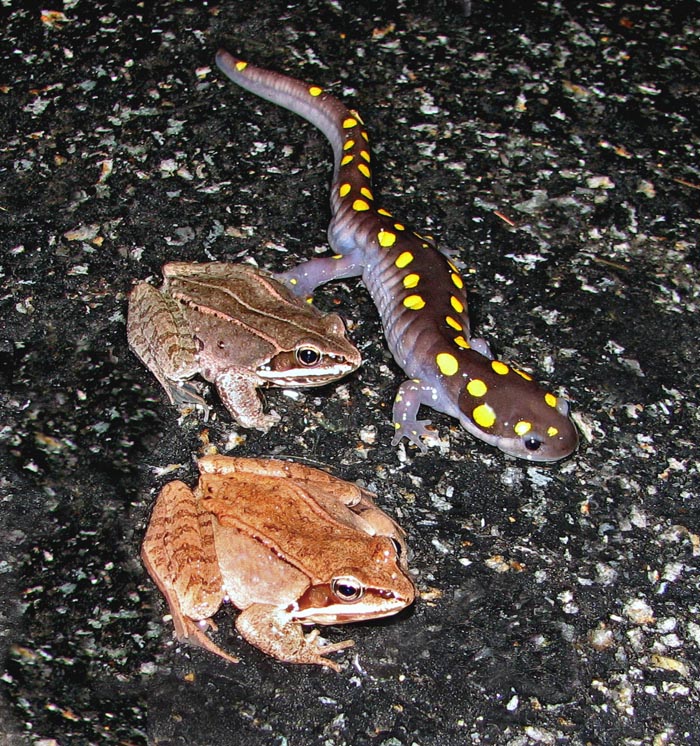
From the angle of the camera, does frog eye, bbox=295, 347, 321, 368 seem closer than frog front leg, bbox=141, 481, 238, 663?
No

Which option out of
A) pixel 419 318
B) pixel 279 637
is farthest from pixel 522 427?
pixel 279 637

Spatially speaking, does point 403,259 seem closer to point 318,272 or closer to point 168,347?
point 318,272

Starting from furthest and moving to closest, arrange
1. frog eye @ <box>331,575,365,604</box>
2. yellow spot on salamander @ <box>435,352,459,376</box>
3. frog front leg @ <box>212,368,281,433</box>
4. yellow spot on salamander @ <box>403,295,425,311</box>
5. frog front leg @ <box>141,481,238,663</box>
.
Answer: yellow spot on salamander @ <box>403,295,425,311</box>, yellow spot on salamander @ <box>435,352,459,376</box>, frog front leg @ <box>212,368,281,433</box>, frog front leg @ <box>141,481,238,663</box>, frog eye @ <box>331,575,365,604</box>

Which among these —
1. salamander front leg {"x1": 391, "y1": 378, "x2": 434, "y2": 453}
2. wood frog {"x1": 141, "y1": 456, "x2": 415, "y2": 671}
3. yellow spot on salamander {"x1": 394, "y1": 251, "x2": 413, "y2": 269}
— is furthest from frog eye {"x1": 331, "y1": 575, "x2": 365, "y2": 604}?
yellow spot on salamander {"x1": 394, "y1": 251, "x2": 413, "y2": 269}

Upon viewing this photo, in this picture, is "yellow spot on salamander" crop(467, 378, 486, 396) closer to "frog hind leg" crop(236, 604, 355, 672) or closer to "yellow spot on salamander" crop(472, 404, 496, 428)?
"yellow spot on salamander" crop(472, 404, 496, 428)

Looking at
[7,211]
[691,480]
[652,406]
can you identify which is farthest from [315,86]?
[691,480]

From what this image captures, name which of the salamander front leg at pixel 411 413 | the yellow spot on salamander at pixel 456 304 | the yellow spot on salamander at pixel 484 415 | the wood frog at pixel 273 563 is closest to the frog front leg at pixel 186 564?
the wood frog at pixel 273 563

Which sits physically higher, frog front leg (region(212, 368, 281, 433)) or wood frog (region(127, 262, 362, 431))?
wood frog (region(127, 262, 362, 431))
